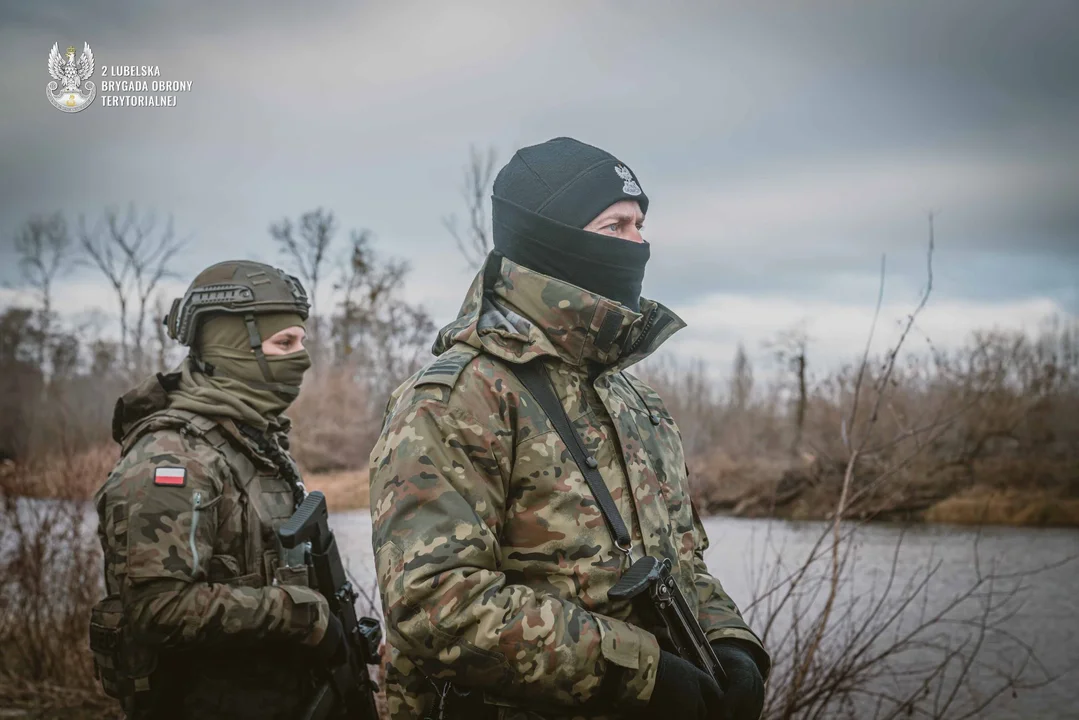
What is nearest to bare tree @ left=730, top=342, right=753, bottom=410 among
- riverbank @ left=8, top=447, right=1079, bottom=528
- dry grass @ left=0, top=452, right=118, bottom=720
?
riverbank @ left=8, top=447, right=1079, bottom=528

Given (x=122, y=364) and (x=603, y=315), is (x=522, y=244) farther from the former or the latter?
(x=122, y=364)

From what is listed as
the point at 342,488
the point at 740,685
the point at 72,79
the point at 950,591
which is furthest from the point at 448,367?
the point at 342,488

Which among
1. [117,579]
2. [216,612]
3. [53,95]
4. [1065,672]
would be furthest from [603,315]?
[1065,672]

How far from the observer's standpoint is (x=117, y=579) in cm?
300

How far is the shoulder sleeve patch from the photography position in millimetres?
1980

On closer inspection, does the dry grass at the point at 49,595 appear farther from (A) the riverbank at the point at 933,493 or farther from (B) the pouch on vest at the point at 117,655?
(A) the riverbank at the point at 933,493

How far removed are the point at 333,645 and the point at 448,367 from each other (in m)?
1.71

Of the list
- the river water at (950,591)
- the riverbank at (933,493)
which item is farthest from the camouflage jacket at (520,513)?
the riverbank at (933,493)

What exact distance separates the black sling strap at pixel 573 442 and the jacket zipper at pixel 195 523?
5.09ft

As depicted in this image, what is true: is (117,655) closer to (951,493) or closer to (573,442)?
(573,442)

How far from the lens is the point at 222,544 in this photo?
3178 millimetres

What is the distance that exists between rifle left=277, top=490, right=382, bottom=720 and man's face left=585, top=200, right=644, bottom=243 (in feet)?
5.07

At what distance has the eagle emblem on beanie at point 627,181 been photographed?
2.29 metres

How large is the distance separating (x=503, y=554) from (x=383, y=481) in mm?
328
